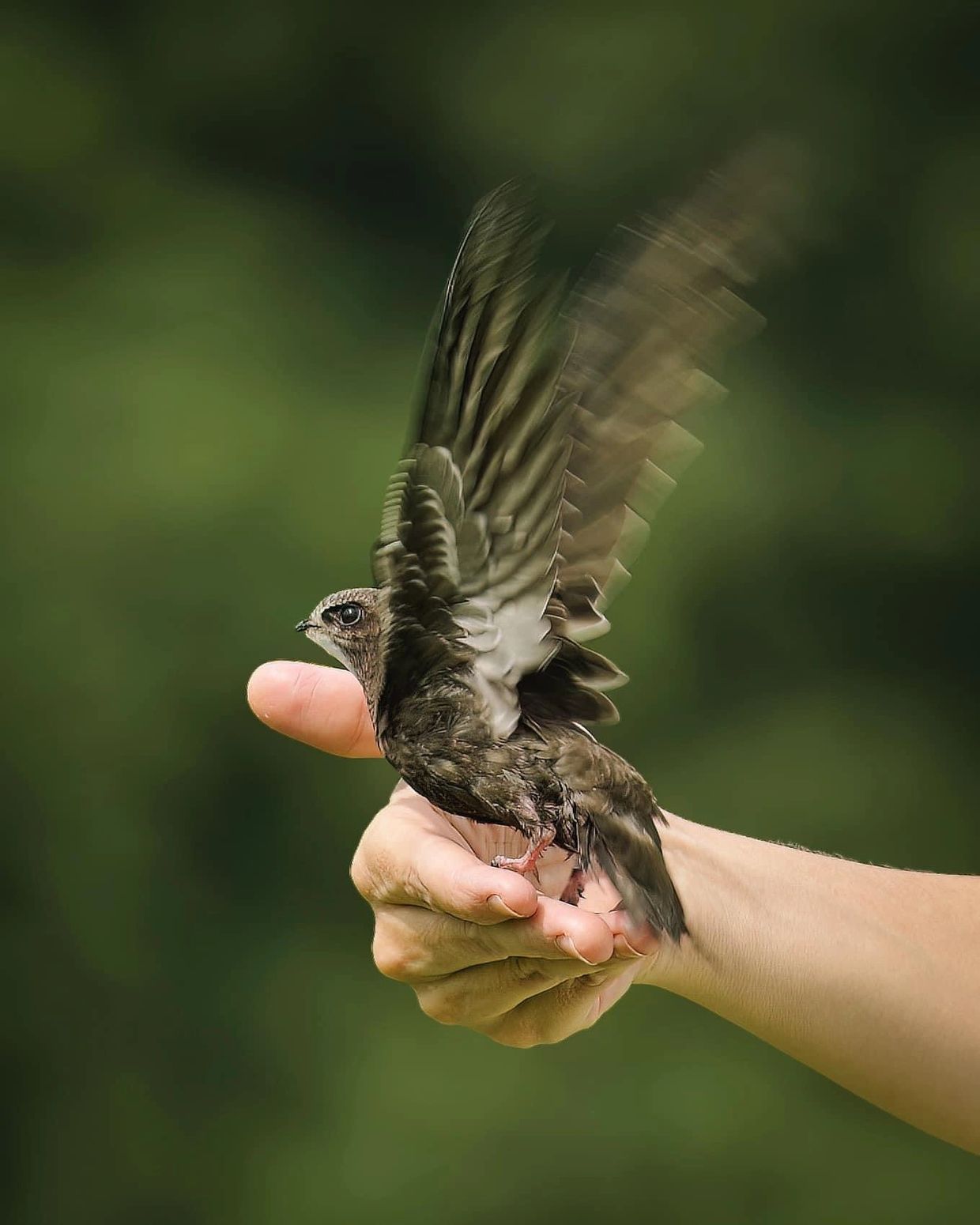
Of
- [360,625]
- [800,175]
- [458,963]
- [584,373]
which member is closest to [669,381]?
[584,373]

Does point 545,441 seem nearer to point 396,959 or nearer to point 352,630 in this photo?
point 352,630

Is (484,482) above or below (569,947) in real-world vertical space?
above

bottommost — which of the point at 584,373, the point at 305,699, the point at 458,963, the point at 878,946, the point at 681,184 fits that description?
the point at 458,963

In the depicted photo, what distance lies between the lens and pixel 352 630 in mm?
1127

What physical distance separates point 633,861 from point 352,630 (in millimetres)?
294

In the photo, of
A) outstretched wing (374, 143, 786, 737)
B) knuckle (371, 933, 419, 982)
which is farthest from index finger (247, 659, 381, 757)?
outstretched wing (374, 143, 786, 737)

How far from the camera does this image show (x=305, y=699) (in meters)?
1.47

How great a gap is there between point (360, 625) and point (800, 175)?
49cm

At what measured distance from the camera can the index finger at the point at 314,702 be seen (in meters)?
1.47

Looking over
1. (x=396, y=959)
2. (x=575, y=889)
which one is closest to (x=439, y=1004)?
(x=396, y=959)

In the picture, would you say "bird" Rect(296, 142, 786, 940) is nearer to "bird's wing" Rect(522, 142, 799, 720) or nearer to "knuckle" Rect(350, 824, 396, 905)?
"bird's wing" Rect(522, 142, 799, 720)

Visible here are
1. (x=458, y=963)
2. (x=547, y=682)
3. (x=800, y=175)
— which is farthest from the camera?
(x=458, y=963)

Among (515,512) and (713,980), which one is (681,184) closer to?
(515,512)

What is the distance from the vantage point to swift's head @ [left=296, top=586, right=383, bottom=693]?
111cm
